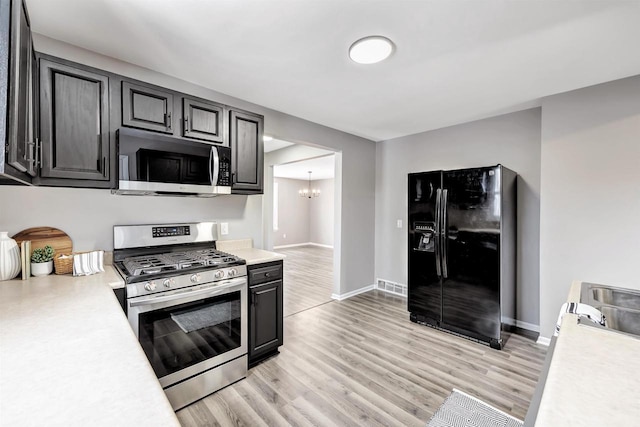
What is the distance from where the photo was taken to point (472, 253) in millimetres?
2885

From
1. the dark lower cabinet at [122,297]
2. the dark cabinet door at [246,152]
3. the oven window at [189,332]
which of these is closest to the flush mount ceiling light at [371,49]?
the dark cabinet door at [246,152]

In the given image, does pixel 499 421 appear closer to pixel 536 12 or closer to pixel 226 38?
pixel 536 12

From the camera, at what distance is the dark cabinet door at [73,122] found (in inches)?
66.6

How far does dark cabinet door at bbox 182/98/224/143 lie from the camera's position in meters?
2.26

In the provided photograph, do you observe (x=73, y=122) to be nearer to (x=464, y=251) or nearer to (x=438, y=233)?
(x=438, y=233)

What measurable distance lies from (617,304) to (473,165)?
7.98 feet

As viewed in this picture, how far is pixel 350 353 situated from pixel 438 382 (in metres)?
0.79

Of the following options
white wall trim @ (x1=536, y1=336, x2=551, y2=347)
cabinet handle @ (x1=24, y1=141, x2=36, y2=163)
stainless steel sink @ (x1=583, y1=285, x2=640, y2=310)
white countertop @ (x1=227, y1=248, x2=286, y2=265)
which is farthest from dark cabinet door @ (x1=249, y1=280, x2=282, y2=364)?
white wall trim @ (x1=536, y1=336, x2=551, y2=347)

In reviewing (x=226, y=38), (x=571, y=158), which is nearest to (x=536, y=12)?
(x=571, y=158)

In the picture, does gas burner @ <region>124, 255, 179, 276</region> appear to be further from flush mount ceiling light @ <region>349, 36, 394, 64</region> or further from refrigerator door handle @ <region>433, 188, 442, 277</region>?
refrigerator door handle @ <region>433, 188, 442, 277</region>

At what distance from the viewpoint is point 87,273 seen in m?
1.84

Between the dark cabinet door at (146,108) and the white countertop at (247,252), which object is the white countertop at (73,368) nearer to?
the white countertop at (247,252)

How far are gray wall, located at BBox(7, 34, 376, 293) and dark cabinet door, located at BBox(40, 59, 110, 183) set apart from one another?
11.4 inches

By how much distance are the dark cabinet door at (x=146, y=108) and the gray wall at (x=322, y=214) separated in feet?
25.0
